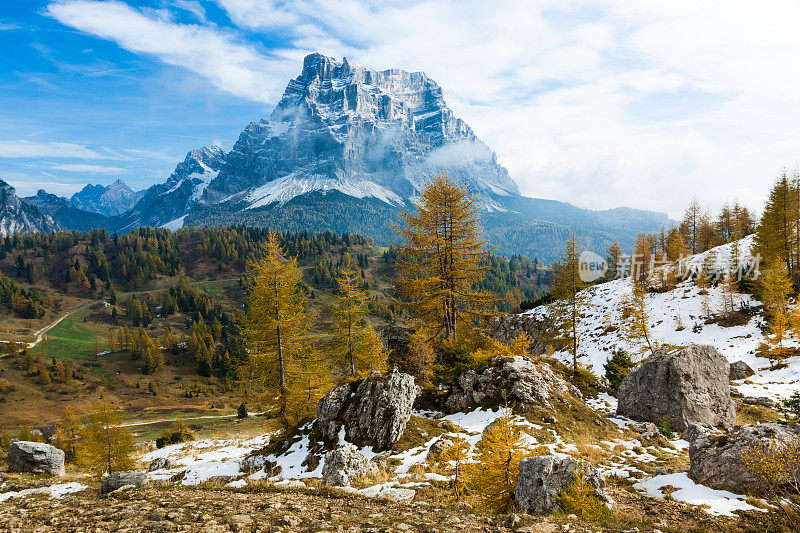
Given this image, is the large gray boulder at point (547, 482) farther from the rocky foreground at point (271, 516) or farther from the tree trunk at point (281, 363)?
the tree trunk at point (281, 363)

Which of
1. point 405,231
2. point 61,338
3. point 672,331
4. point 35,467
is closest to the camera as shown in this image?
point 35,467

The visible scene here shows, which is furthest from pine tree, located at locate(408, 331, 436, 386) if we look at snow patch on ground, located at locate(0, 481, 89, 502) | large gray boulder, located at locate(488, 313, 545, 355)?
large gray boulder, located at locate(488, 313, 545, 355)

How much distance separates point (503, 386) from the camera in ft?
75.8

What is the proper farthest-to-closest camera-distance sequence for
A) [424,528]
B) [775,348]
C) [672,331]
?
[672,331], [775,348], [424,528]

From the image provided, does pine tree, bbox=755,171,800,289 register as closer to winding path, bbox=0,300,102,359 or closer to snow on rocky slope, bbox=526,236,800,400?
snow on rocky slope, bbox=526,236,800,400

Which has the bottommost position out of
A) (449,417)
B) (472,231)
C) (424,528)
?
(449,417)

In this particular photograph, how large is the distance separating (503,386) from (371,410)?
928cm

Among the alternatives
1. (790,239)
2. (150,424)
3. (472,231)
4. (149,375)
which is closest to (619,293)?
(790,239)

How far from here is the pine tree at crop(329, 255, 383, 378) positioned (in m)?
27.2

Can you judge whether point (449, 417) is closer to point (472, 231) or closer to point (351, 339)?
point (351, 339)

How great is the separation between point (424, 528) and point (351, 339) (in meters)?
20.9

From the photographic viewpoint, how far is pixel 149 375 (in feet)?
446

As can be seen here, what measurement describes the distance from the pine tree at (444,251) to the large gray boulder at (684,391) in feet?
40.5

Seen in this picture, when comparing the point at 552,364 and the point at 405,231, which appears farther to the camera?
the point at 552,364
